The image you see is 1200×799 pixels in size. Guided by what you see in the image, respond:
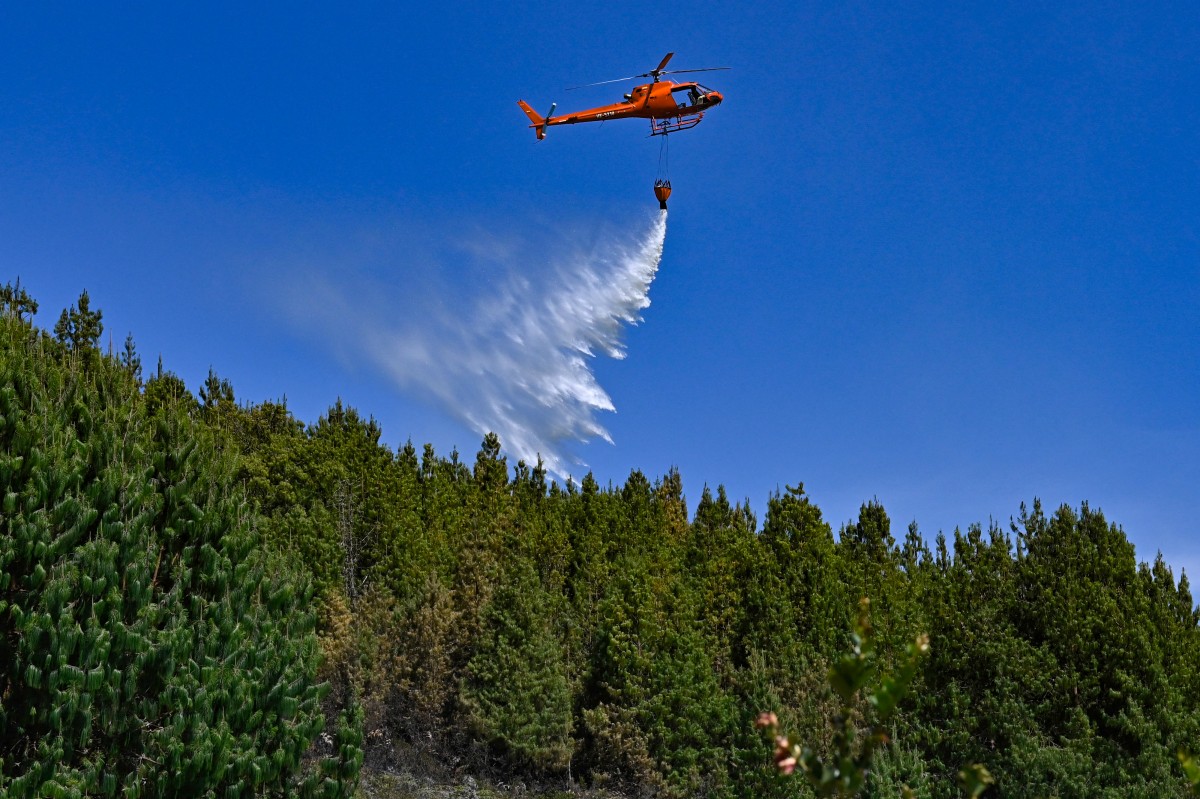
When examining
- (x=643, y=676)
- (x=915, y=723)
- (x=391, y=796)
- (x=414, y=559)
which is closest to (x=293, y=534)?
(x=414, y=559)

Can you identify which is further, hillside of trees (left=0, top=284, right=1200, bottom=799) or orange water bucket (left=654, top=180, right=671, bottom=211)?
orange water bucket (left=654, top=180, right=671, bottom=211)

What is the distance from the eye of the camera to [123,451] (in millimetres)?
21156

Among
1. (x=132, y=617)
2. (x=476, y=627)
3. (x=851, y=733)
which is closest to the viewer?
(x=851, y=733)

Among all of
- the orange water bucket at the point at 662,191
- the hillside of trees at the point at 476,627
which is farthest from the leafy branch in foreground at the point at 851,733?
the orange water bucket at the point at 662,191

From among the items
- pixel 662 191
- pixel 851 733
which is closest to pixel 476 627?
pixel 662 191

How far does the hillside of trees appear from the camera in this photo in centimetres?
1866

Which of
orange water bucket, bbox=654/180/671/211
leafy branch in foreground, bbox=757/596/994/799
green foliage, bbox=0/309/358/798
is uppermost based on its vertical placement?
orange water bucket, bbox=654/180/671/211

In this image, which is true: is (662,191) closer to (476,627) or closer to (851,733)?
(476,627)

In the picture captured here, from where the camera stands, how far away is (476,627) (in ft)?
154

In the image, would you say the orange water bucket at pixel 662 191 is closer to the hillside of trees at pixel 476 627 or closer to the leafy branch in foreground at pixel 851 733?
the hillside of trees at pixel 476 627

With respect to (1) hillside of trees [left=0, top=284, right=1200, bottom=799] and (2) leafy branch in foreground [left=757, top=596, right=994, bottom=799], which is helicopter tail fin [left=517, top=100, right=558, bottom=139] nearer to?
(1) hillside of trees [left=0, top=284, right=1200, bottom=799]

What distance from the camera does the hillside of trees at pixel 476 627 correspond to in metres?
18.7

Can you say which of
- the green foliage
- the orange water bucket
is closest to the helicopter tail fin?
the orange water bucket

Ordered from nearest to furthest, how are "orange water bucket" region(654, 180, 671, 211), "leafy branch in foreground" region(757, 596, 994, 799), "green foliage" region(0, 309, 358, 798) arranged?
"leafy branch in foreground" region(757, 596, 994, 799) < "green foliage" region(0, 309, 358, 798) < "orange water bucket" region(654, 180, 671, 211)
